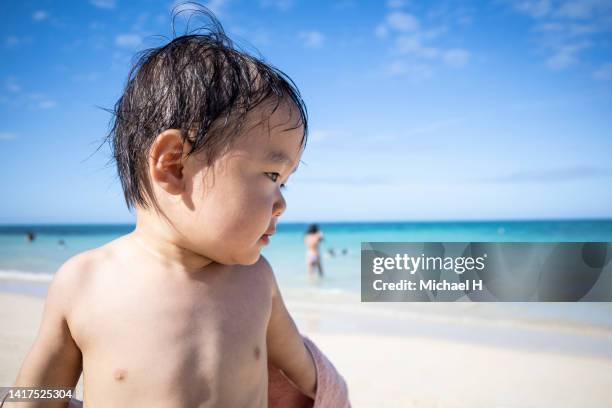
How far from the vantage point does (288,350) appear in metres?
1.50

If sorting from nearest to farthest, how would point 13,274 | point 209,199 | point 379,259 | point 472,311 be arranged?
point 209,199 → point 379,259 → point 472,311 → point 13,274

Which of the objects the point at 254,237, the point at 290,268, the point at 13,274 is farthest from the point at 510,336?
the point at 13,274

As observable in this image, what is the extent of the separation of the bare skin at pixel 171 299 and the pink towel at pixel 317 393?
14.3 inches

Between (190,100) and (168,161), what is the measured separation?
17 cm

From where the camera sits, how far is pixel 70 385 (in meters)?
1.16

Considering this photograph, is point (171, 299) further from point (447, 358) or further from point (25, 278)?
point (25, 278)

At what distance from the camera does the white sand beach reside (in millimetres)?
3258

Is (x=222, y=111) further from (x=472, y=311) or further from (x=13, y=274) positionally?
(x=13, y=274)

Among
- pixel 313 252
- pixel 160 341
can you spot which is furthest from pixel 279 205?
pixel 313 252

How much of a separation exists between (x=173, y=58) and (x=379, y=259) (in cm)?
398

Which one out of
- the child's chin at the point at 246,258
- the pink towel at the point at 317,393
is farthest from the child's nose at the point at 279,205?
the pink towel at the point at 317,393

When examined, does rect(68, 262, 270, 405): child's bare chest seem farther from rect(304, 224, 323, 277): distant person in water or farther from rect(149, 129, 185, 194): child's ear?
rect(304, 224, 323, 277): distant person in water

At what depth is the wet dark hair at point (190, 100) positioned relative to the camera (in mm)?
1102

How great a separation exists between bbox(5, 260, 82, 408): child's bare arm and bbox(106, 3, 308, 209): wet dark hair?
31 centimetres
